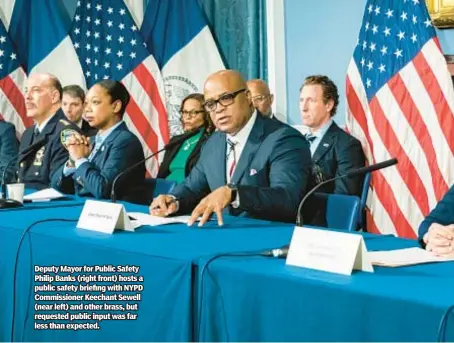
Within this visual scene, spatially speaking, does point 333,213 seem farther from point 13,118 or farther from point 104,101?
point 13,118

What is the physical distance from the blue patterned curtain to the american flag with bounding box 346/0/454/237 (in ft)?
3.06

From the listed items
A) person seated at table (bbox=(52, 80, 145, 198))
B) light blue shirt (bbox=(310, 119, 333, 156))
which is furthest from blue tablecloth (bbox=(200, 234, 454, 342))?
light blue shirt (bbox=(310, 119, 333, 156))

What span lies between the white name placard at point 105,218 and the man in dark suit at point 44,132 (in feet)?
5.84

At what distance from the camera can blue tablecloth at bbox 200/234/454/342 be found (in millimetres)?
1436

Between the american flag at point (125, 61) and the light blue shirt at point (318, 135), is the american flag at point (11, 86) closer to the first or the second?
the american flag at point (125, 61)

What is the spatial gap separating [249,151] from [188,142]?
204cm

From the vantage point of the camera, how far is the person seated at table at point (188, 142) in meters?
4.97

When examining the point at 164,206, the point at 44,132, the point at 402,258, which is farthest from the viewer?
the point at 44,132

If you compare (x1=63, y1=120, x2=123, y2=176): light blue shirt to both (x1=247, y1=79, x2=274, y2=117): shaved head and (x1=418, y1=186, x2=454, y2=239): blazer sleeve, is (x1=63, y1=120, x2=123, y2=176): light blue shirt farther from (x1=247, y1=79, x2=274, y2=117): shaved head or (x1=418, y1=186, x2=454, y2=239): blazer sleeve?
(x1=418, y1=186, x2=454, y2=239): blazer sleeve

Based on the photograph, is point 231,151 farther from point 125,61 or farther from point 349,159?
point 125,61

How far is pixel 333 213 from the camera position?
2801 millimetres

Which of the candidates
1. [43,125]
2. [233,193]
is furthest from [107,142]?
[233,193]

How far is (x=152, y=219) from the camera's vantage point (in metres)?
2.71

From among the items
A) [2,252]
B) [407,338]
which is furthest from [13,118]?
[407,338]
